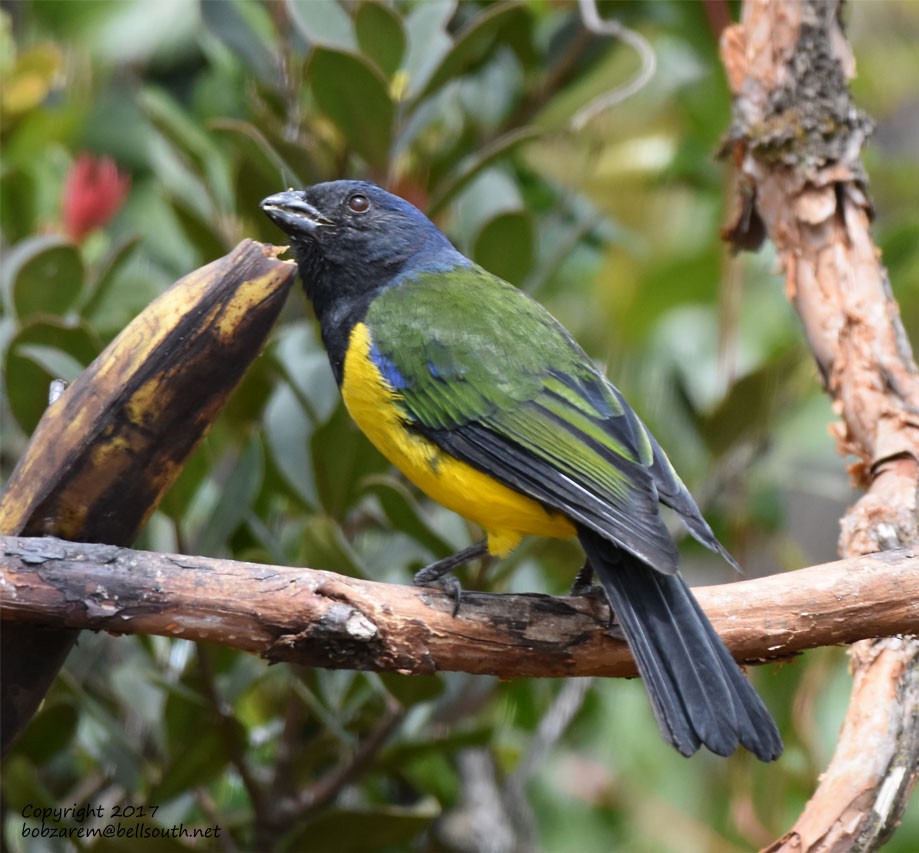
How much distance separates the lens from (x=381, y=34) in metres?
3.45

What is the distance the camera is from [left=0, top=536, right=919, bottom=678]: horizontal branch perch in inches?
89.0

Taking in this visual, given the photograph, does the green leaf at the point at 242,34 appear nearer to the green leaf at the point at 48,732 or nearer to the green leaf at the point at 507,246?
the green leaf at the point at 507,246

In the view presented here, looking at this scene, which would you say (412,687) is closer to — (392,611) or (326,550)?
(326,550)

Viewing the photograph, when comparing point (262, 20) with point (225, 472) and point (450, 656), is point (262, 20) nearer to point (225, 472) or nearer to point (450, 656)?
point (225, 472)

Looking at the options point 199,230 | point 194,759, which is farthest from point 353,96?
point 194,759

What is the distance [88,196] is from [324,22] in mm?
888

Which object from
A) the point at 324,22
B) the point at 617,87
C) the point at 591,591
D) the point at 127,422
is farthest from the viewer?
the point at 617,87

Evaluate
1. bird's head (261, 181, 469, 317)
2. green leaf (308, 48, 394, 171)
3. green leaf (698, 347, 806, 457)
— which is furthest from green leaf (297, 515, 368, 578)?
green leaf (698, 347, 806, 457)

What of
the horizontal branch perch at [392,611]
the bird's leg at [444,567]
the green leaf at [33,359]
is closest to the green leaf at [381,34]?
the green leaf at [33,359]

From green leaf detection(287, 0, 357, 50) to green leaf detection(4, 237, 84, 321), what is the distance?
852 millimetres

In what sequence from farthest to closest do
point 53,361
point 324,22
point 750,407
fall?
point 750,407 < point 324,22 < point 53,361

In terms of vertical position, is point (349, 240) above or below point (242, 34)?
below

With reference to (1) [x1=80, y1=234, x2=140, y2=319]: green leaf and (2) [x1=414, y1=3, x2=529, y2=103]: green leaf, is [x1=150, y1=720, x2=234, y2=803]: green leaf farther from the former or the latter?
(2) [x1=414, y1=3, x2=529, y2=103]: green leaf

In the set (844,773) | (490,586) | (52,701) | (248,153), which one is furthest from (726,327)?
(52,701)
